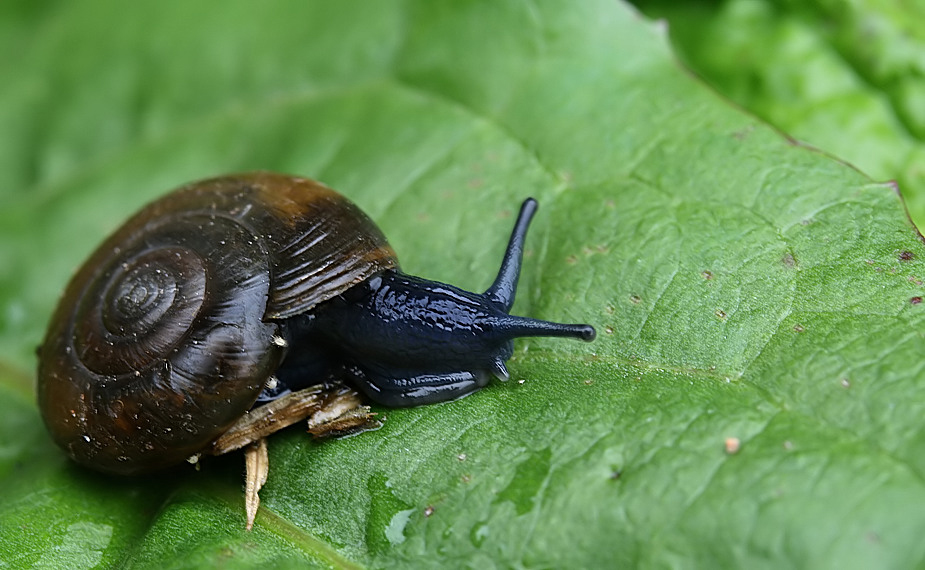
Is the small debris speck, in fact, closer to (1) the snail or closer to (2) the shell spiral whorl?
(1) the snail

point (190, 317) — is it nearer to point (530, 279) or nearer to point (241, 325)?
point (241, 325)

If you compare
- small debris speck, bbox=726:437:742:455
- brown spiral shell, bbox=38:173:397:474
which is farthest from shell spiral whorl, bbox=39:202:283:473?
small debris speck, bbox=726:437:742:455

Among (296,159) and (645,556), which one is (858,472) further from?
(296,159)

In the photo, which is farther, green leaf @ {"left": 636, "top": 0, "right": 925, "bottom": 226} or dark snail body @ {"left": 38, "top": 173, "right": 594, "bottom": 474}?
green leaf @ {"left": 636, "top": 0, "right": 925, "bottom": 226}

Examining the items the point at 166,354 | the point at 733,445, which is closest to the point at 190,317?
the point at 166,354

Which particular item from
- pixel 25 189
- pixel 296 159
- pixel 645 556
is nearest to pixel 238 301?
pixel 296 159

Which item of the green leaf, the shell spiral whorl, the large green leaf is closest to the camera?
the large green leaf
